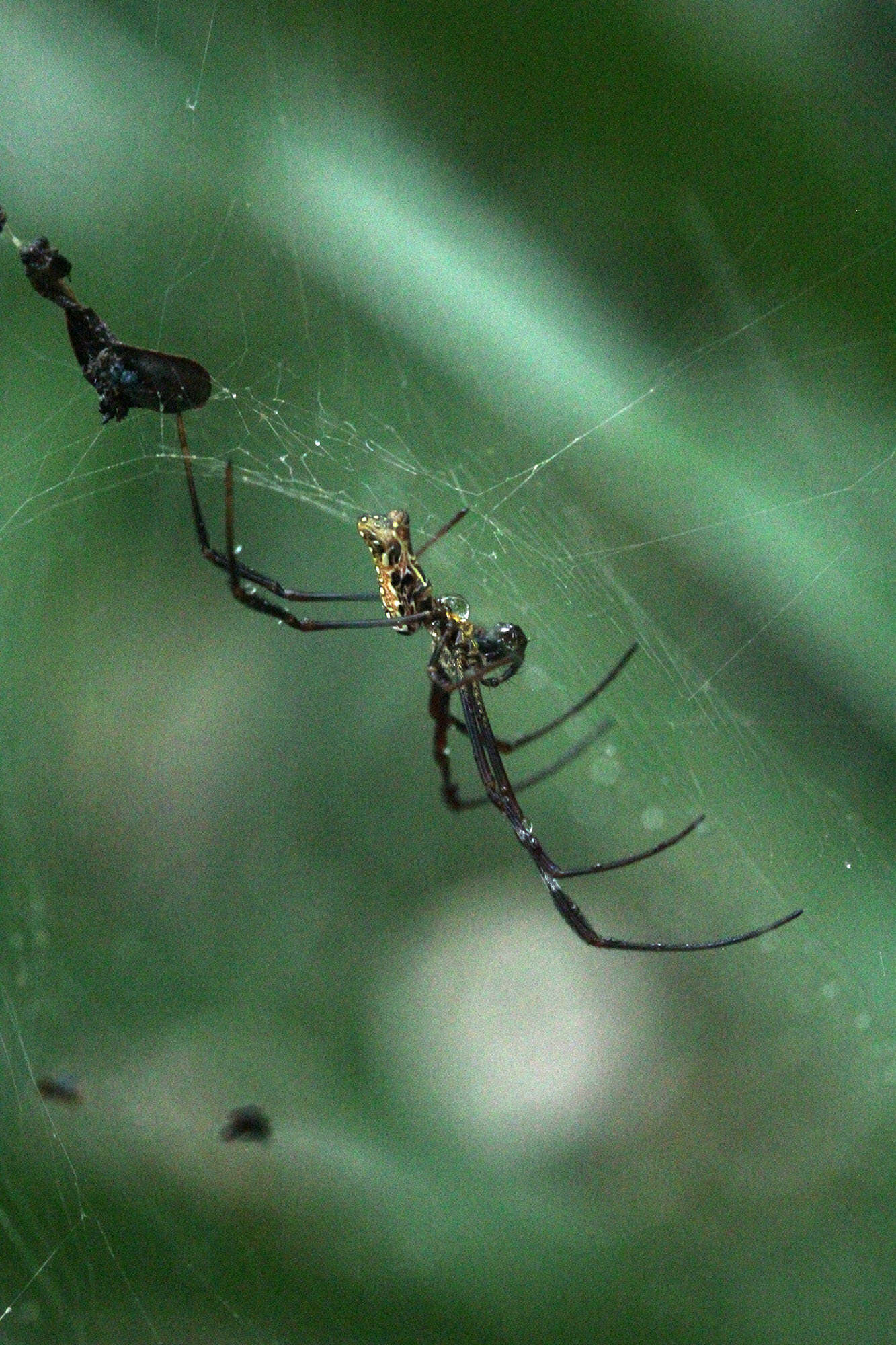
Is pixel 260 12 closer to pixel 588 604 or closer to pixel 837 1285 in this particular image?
pixel 588 604

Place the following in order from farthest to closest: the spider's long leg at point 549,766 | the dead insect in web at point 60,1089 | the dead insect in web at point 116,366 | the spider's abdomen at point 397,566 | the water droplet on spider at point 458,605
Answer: the dead insect in web at point 60,1089
the spider's long leg at point 549,766
the water droplet on spider at point 458,605
the spider's abdomen at point 397,566
the dead insect in web at point 116,366

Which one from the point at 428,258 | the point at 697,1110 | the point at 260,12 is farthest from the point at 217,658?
the point at 697,1110

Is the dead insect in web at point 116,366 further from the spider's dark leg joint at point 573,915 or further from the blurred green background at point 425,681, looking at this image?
the spider's dark leg joint at point 573,915

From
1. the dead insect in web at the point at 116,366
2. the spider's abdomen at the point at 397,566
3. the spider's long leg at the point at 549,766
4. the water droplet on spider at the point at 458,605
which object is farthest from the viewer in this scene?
the spider's long leg at the point at 549,766

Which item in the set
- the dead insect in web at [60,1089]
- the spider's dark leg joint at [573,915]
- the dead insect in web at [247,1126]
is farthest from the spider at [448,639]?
the dead insect in web at [60,1089]

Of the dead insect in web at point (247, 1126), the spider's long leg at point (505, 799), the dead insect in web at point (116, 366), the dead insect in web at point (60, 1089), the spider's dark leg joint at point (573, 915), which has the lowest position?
the dead insect in web at point (60, 1089)

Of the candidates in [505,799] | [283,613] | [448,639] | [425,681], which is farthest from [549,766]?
[283,613]

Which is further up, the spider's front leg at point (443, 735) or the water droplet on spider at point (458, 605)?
the spider's front leg at point (443, 735)

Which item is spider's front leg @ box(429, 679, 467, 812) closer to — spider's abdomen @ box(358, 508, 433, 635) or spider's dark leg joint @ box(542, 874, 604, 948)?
spider's abdomen @ box(358, 508, 433, 635)
